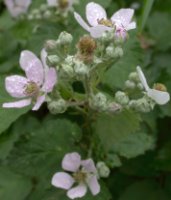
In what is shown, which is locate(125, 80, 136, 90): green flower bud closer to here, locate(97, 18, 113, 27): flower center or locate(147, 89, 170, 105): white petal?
locate(147, 89, 170, 105): white petal

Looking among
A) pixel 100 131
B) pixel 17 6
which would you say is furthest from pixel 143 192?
pixel 17 6

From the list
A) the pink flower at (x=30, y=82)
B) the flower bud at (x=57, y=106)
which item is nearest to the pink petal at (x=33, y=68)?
the pink flower at (x=30, y=82)

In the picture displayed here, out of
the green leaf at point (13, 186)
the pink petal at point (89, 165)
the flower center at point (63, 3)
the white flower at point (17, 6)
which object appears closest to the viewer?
the pink petal at point (89, 165)

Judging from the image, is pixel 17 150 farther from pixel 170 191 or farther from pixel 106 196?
pixel 170 191

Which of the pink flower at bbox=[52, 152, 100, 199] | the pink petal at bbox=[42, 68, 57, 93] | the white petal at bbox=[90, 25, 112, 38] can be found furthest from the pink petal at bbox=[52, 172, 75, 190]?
the white petal at bbox=[90, 25, 112, 38]

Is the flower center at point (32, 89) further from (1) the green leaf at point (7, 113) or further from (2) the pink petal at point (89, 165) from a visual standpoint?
(2) the pink petal at point (89, 165)

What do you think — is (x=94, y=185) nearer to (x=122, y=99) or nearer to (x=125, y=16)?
(x=122, y=99)
